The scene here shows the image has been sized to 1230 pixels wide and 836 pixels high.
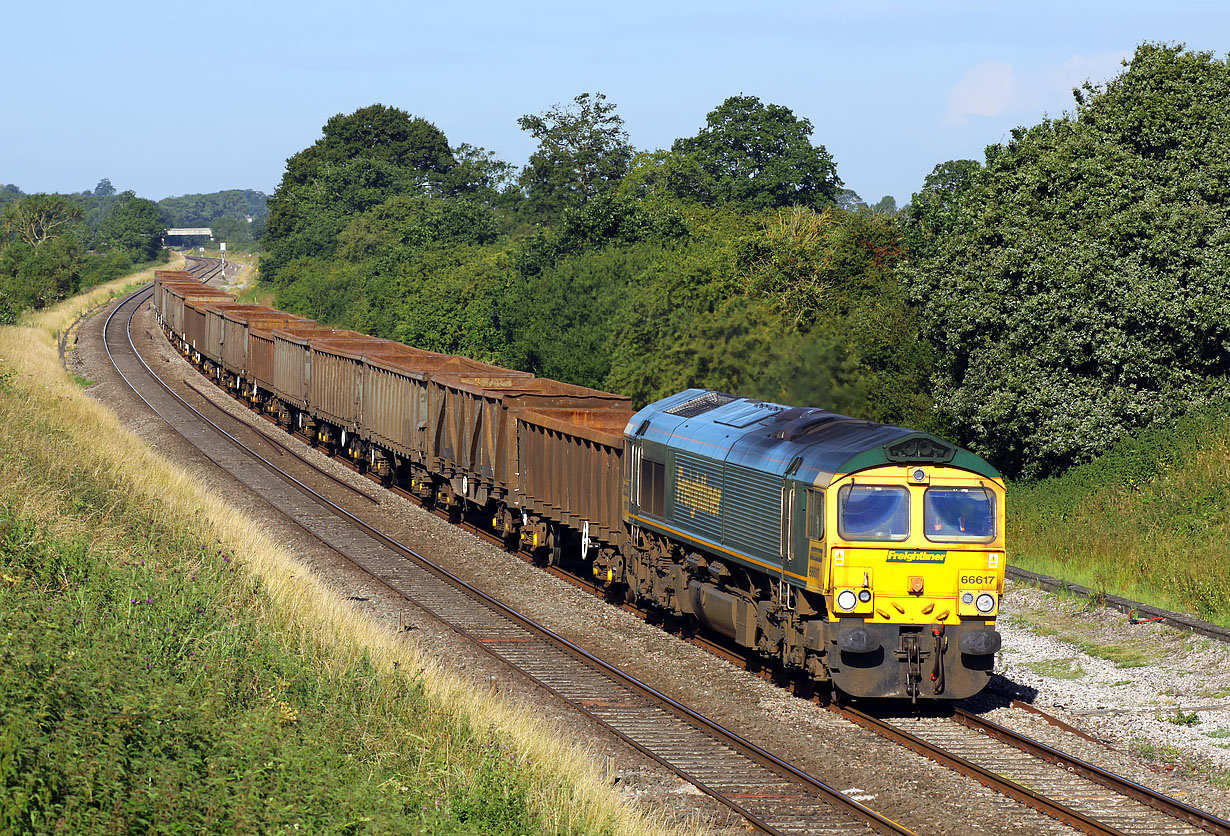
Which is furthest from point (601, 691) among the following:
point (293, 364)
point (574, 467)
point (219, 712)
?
point (293, 364)

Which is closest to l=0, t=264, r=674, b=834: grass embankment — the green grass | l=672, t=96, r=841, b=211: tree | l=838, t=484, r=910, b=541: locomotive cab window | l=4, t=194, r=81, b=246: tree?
the green grass

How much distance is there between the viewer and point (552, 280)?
160 ft

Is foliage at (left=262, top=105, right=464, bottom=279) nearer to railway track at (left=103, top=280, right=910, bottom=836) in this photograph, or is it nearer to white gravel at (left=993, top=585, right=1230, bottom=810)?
railway track at (left=103, top=280, right=910, bottom=836)

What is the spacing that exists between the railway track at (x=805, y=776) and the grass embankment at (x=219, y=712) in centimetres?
162

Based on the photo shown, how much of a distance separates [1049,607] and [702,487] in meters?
7.38

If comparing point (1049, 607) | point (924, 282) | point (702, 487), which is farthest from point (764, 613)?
point (924, 282)

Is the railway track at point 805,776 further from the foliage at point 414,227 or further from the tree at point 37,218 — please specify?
the tree at point 37,218

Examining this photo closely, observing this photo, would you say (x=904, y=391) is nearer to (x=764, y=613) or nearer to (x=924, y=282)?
(x=924, y=282)

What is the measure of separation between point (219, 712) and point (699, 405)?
1112cm

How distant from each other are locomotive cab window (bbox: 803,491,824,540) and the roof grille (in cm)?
476

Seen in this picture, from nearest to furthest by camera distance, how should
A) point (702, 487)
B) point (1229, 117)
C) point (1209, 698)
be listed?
point (1209, 698)
point (702, 487)
point (1229, 117)

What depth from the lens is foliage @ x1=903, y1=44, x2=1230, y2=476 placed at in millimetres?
27203

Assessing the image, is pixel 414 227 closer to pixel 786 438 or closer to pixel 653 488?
pixel 653 488

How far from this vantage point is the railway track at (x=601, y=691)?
12.9m
